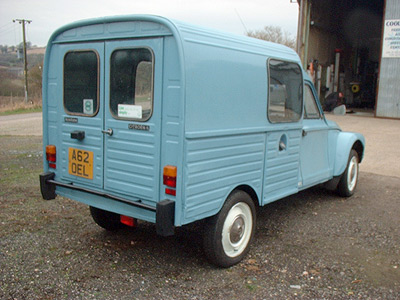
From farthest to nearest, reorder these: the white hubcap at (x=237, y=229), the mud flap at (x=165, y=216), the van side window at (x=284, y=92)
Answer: the van side window at (x=284, y=92)
the white hubcap at (x=237, y=229)
the mud flap at (x=165, y=216)

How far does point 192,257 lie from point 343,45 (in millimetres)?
21164

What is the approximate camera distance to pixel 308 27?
58.5 feet

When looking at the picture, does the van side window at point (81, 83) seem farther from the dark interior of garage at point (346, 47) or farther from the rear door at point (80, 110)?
the dark interior of garage at point (346, 47)

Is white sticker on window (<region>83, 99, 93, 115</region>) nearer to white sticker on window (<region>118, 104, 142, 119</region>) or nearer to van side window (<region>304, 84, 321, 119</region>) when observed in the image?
white sticker on window (<region>118, 104, 142, 119</region>)

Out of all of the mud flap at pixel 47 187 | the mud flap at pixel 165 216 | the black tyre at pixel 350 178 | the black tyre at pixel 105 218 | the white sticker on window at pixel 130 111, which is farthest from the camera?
the black tyre at pixel 350 178

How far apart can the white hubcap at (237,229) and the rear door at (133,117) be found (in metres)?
0.82

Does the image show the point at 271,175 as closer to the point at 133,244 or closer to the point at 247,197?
the point at 247,197

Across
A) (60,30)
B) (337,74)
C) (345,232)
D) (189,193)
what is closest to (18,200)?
(60,30)

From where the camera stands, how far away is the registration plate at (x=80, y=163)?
391 cm

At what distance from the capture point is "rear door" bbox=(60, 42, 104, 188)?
12.5ft

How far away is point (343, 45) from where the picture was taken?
881 inches

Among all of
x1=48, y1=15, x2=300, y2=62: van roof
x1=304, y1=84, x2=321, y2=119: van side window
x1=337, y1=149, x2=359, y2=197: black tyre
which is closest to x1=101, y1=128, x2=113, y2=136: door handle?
x1=48, y1=15, x2=300, y2=62: van roof

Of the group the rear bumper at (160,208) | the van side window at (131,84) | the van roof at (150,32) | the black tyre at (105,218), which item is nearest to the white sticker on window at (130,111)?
the van side window at (131,84)

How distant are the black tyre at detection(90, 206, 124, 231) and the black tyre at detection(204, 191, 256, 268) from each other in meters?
1.41
